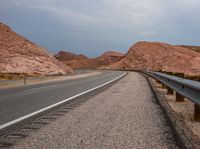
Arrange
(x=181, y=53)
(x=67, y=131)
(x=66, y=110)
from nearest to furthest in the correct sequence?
(x=67, y=131)
(x=66, y=110)
(x=181, y=53)

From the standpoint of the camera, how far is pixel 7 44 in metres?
70.9

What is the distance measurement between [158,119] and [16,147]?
4040 mm

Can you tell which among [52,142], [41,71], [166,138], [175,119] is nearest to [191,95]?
[175,119]

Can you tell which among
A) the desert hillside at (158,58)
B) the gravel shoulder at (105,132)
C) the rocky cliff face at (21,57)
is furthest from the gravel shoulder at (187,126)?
the desert hillside at (158,58)

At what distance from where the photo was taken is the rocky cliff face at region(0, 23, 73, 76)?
204ft

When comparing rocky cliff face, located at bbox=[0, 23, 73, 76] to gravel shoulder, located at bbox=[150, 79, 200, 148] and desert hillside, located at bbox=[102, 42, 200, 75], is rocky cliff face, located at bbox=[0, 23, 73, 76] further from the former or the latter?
desert hillside, located at bbox=[102, 42, 200, 75]

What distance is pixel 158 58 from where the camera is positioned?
148125 millimetres

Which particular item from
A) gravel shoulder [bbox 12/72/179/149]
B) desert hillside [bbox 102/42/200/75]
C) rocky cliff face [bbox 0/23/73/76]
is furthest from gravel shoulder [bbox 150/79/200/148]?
desert hillside [bbox 102/42/200/75]

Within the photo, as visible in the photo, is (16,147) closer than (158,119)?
Yes

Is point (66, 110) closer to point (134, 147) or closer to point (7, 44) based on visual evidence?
point (134, 147)

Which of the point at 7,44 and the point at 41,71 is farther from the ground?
the point at 7,44

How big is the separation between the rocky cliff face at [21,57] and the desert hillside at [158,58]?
2746 inches

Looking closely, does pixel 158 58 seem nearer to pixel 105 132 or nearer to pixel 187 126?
pixel 187 126

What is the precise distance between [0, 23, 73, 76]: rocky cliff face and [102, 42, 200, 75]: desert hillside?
69.8 metres
